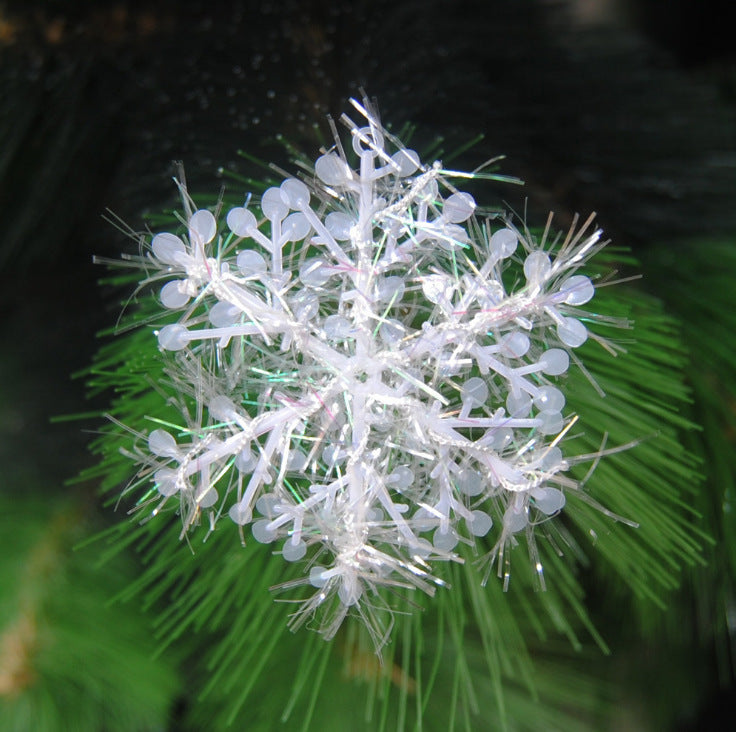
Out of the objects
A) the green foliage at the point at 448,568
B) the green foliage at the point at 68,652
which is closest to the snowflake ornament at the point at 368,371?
the green foliage at the point at 448,568

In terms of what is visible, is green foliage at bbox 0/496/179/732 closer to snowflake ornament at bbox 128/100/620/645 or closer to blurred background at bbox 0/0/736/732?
blurred background at bbox 0/0/736/732

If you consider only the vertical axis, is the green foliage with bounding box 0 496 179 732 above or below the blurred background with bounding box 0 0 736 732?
below

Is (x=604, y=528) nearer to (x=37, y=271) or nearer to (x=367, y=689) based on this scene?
(x=367, y=689)

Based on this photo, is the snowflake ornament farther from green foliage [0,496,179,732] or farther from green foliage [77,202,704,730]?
green foliage [0,496,179,732]

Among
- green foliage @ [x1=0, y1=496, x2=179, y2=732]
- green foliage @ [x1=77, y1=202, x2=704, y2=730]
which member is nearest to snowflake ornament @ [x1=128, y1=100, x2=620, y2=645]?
green foliage @ [x1=77, y1=202, x2=704, y2=730]

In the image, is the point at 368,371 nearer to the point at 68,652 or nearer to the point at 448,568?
the point at 448,568

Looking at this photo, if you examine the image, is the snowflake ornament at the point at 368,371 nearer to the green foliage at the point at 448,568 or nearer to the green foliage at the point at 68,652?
the green foliage at the point at 448,568

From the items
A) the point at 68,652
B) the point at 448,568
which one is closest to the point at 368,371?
the point at 448,568
